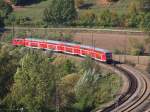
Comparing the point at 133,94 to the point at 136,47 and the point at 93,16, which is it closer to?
the point at 136,47

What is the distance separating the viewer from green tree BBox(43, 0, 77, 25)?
10600cm

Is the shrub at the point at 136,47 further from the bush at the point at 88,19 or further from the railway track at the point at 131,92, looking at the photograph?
the bush at the point at 88,19

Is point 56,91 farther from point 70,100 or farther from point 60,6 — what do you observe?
point 60,6

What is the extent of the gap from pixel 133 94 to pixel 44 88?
13.6 metres

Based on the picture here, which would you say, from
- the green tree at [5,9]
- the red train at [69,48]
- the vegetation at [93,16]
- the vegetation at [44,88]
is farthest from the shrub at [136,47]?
the green tree at [5,9]

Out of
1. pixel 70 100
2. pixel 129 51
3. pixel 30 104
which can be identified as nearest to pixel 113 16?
pixel 129 51

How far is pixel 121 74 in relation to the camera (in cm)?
6053

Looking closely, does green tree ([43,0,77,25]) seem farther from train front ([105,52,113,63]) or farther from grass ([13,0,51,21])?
train front ([105,52,113,63])

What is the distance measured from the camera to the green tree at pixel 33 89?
3922cm

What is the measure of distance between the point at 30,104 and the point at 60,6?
69.7m

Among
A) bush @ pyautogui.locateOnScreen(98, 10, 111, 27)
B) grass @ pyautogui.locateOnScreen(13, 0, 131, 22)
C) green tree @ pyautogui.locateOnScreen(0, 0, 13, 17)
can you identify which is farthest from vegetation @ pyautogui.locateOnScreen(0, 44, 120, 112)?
green tree @ pyautogui.locateOnScreen(0, 0, 13, 17)

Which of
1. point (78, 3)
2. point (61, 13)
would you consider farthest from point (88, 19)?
point (78, 3)

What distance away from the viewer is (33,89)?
39.5 meters

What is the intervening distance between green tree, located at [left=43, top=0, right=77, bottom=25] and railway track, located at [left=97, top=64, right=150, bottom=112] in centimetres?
4333
